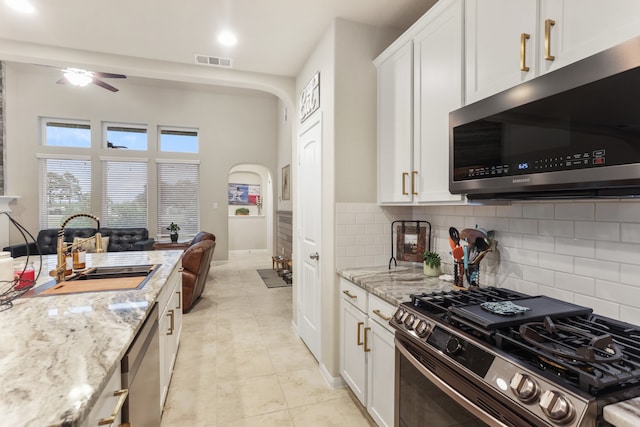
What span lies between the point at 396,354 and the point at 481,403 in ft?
1.79

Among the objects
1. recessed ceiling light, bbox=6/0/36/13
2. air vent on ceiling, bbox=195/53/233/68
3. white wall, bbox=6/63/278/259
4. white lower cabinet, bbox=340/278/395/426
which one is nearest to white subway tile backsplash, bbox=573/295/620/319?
white lower cabinet, bbox=340/278/395/426

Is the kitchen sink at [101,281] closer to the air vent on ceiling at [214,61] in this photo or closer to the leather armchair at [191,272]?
the leather armchair at [191,272]

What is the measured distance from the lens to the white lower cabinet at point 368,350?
66.0 inches

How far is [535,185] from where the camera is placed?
1.14 metres

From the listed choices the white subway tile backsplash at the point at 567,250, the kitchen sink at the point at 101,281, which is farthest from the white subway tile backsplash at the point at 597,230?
the kitchen sink at the point at 101,281

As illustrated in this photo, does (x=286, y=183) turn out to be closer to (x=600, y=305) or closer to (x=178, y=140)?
(x=178, y=140)

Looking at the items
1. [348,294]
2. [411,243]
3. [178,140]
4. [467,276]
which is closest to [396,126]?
[411,243]

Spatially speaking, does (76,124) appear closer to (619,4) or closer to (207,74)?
(207,74)

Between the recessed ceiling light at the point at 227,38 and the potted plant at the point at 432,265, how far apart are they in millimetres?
2297

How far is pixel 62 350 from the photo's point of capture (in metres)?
0.98

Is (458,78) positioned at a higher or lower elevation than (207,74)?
lower

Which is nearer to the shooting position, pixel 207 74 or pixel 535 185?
pixel 535 185

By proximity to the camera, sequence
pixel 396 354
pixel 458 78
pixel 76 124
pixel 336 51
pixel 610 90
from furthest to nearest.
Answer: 1. pixel 76 124
2. pixel 336 51
3. pixel 458 78
4. pixel 396 354
5. pixel 610 90

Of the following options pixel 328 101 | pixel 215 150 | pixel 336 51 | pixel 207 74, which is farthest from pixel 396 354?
pixel 215 150
